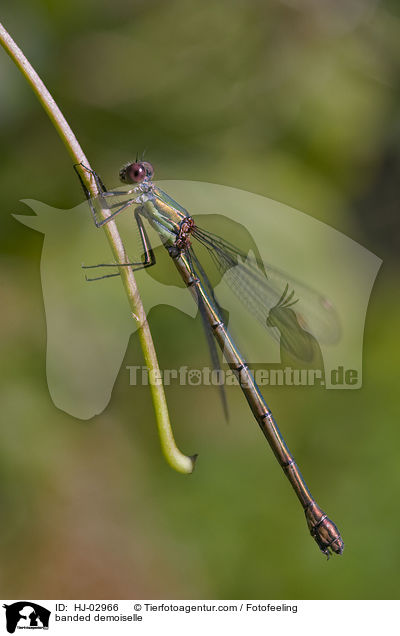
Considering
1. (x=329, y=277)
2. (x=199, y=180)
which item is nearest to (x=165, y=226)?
(x=199, y=180)

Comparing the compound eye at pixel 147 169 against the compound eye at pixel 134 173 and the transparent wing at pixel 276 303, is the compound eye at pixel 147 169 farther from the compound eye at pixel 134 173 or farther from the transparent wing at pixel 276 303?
the transparent wing at pixel 276 303

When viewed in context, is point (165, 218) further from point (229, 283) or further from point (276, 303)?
point (276, 303)
